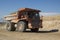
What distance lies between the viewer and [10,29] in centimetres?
2742

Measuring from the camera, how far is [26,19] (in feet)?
81.8

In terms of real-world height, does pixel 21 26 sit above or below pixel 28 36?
above

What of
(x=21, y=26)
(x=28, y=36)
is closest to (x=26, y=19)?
(x=21, y=26)

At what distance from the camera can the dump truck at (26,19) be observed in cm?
2497

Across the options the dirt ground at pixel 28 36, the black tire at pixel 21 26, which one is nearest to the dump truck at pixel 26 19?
the black tire at pixel 21 26

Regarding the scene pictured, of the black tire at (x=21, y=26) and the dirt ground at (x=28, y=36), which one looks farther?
the black tire at (x=21, y=26)

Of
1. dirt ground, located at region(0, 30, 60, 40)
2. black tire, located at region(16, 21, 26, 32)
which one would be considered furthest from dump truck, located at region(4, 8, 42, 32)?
dirt ground, located at region(0, 30, 60, 40)

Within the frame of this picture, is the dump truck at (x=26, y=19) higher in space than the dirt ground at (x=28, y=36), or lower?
higher

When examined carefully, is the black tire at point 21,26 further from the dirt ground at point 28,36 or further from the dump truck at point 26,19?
the dirt ground at point 28,36

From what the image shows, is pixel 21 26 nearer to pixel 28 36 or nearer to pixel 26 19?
pixel 26 19

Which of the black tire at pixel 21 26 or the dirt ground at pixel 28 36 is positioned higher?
the black tire at pixel 21 26

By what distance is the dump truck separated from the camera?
81.9 feet

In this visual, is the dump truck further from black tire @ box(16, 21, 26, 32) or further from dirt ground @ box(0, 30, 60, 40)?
dirt ground @ box(0, 30, 60, 40)

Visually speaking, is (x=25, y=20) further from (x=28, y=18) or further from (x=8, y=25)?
(x=8, y=25)
